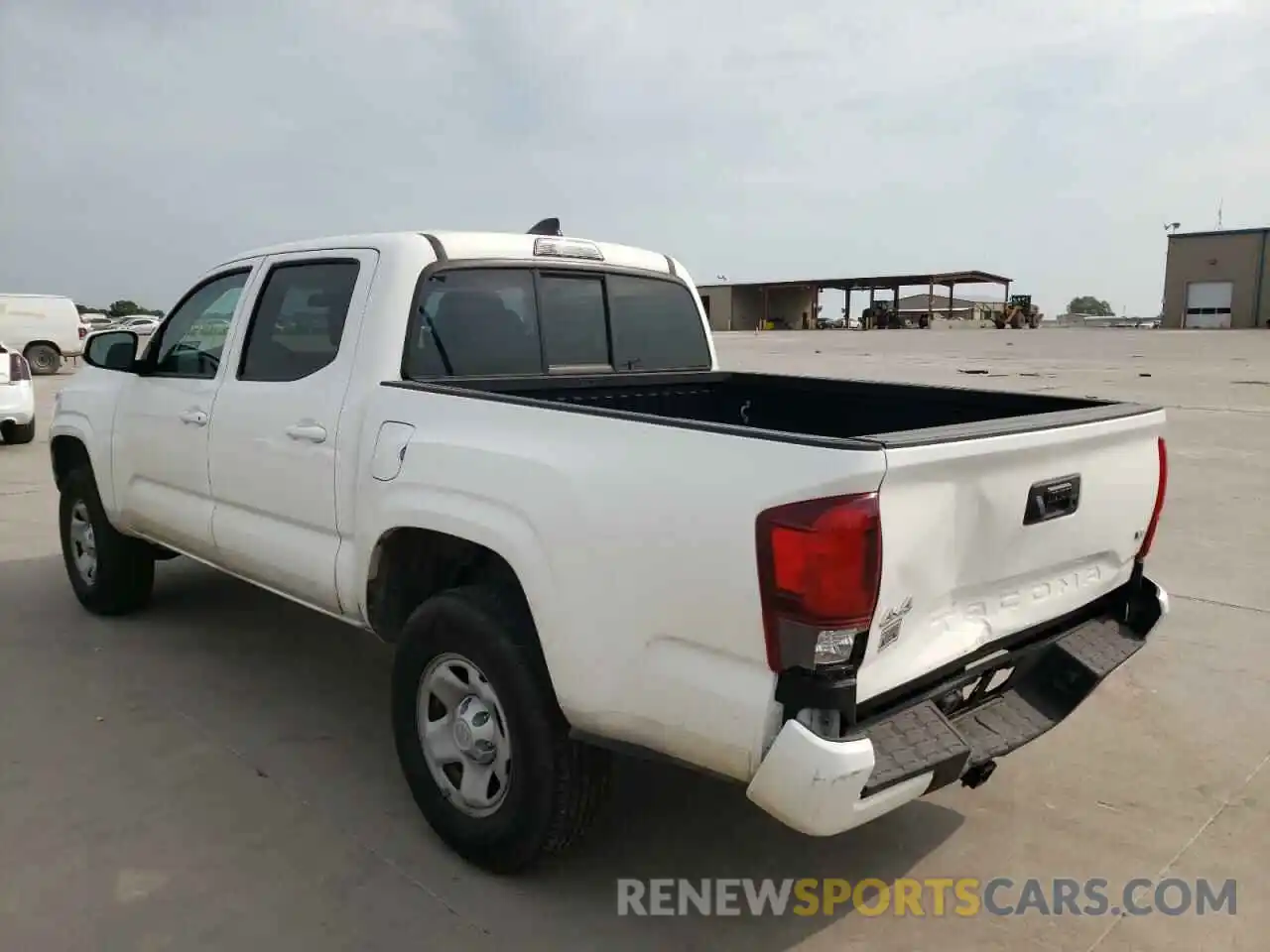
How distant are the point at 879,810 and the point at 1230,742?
230 cm

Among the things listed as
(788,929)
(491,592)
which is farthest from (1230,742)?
(491,592)

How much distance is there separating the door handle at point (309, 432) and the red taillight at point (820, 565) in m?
1.96

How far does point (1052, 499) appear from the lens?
108 inches

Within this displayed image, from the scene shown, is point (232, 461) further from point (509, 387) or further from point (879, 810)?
point (879, 810)

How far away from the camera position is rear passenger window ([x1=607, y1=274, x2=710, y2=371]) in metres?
4.46

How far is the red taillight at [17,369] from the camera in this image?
12.2 m

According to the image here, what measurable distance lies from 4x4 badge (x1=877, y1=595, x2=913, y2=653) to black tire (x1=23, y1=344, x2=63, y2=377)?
2661 centimetres

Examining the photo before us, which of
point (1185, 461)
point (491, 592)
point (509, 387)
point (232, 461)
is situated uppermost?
point (509, 387)

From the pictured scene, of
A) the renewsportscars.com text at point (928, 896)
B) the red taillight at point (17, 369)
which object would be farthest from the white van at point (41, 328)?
the renewsportscars.com text at point (928, 896)

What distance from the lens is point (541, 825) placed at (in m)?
2.77

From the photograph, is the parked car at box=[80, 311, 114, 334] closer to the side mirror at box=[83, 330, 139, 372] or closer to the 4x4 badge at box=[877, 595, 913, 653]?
the side mirror at box=[83, 330, 139, 372]

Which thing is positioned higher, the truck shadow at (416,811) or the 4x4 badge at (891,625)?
the 4x4 badge at (891,625)

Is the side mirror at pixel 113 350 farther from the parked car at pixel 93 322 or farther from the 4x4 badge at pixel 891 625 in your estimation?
the parked car at pixel 93 322

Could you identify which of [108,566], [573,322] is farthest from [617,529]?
[108,566]
